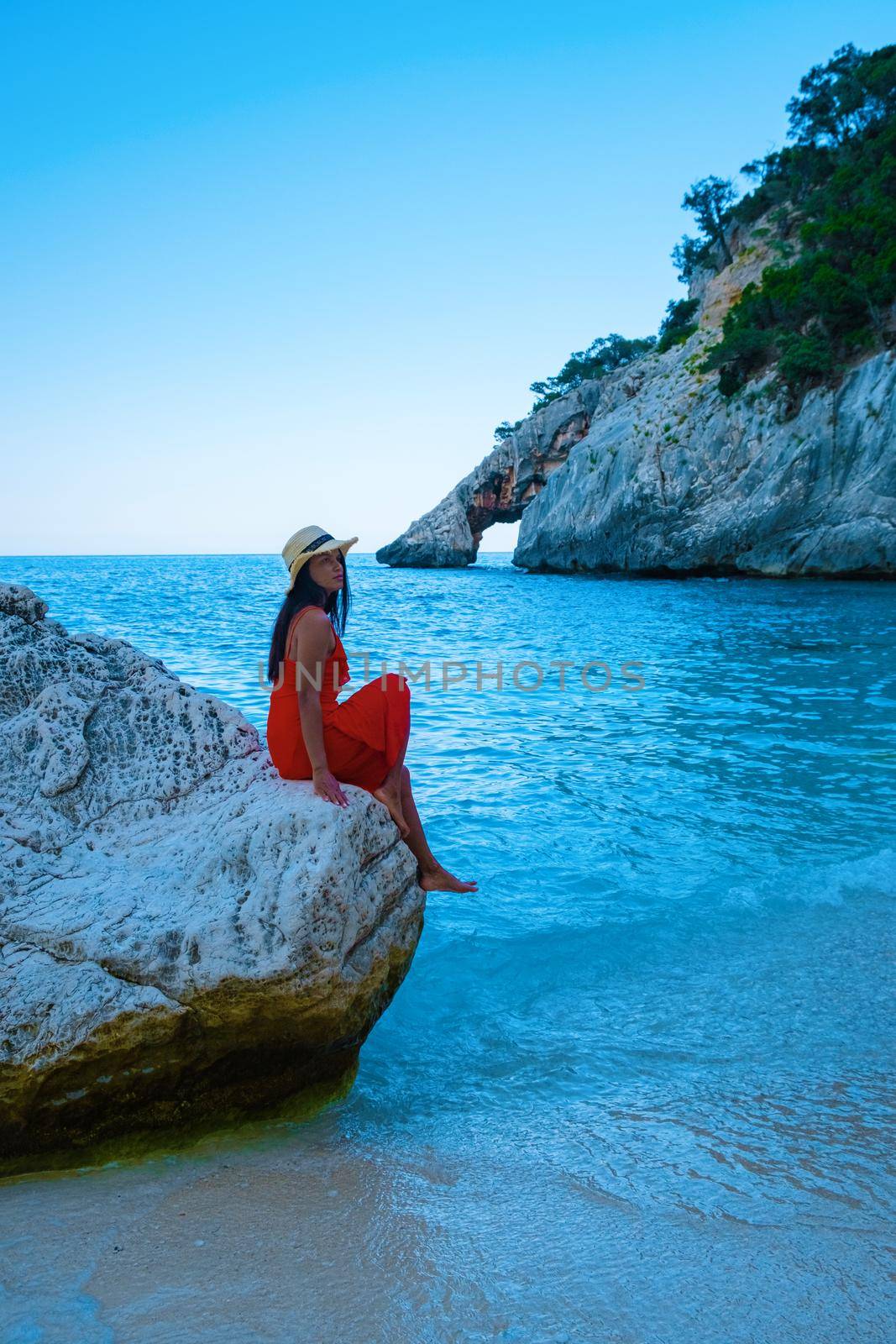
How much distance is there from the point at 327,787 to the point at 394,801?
0.46m

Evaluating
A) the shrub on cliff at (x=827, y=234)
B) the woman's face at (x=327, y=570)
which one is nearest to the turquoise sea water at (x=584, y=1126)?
the woman's face at (x=327, y=570)

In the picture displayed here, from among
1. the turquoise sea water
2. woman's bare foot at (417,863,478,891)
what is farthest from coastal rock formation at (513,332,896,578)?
woman's bare foot at (417,863,478,891)

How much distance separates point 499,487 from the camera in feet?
203

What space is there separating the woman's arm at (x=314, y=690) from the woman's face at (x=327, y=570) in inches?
7.4

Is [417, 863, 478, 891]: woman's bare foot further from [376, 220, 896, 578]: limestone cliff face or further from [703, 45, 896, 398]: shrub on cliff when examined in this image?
[703, 45, 896, 398]: shrub on cliff

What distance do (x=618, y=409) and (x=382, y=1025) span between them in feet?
154

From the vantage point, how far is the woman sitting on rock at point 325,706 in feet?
13.1

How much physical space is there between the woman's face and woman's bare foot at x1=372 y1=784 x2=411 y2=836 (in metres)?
0.98

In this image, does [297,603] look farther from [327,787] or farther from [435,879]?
[435,879]

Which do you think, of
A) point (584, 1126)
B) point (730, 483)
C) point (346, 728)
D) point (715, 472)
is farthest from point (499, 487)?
point (584, 1126)

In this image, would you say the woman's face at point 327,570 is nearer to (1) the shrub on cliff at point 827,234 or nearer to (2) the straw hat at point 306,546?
(2) the straw hat at point 306,546

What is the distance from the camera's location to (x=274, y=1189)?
307 centimetres

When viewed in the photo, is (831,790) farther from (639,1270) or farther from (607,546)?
(607,546)

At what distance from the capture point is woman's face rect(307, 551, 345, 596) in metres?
4.24
